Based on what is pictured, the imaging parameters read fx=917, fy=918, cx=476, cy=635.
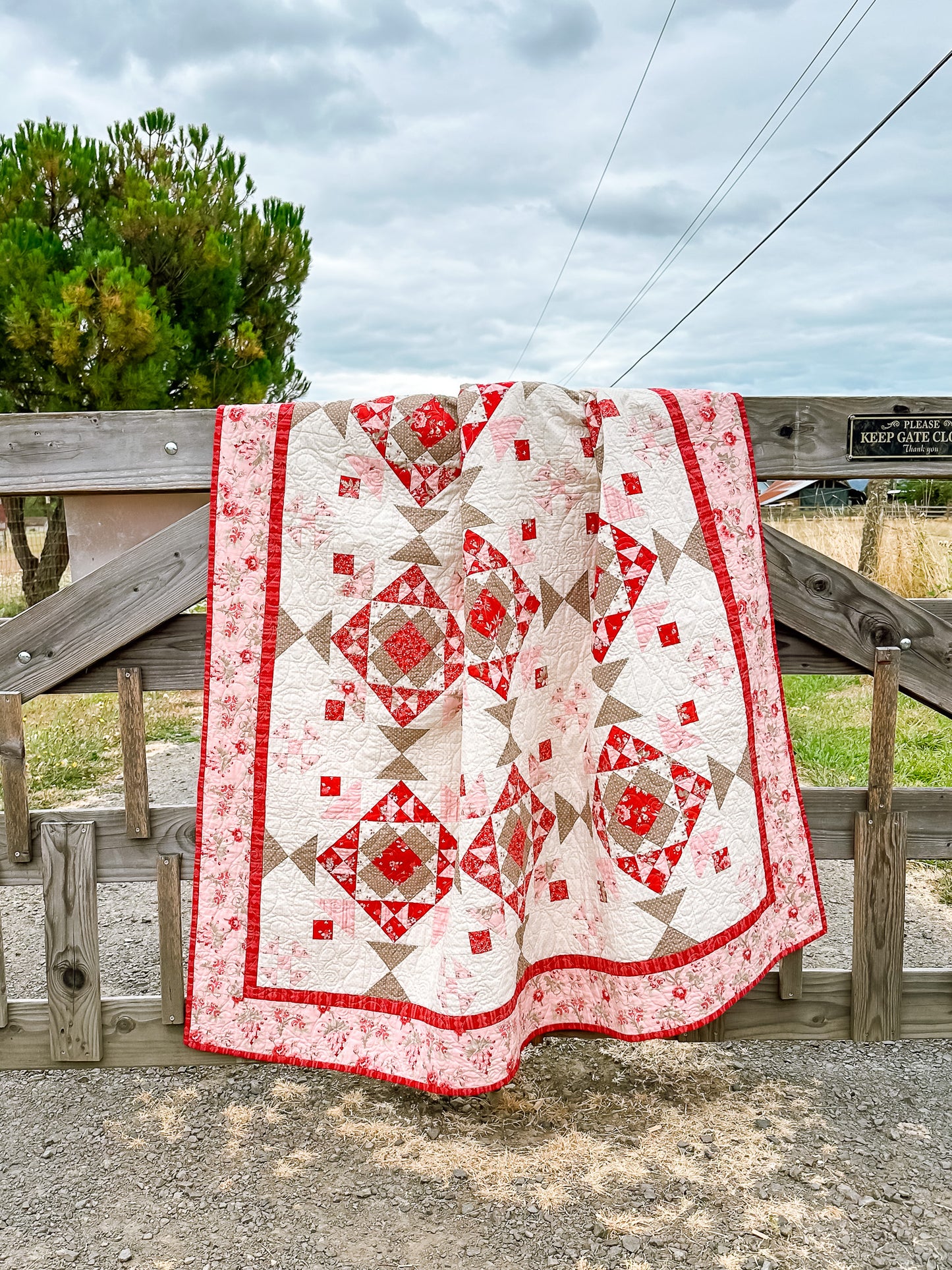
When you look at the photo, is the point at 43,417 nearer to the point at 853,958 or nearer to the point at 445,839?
the point at 445,839

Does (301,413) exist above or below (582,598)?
above

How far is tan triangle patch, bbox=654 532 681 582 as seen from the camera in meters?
1.68

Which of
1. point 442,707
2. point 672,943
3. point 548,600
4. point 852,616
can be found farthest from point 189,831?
point 852,616

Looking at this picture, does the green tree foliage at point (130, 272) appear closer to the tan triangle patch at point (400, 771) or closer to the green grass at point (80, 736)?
the green grass at point (80, 736)

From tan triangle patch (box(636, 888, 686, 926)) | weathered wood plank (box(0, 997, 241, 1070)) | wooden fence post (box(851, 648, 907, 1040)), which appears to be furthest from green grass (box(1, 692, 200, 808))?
wooden fence post (box(851, 648, 907, 1040))

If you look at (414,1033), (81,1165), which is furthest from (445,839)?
(81,1165)

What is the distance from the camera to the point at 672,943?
1670 millimetres

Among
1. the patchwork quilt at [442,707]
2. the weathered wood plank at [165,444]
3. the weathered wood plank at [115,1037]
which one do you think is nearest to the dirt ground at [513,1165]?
the weathered wood plank at [115,1037]

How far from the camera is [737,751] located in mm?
1703

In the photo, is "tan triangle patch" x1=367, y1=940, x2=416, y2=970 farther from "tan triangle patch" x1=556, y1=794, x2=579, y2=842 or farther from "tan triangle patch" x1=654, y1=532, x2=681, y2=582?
"tan triangle patch" x1=654, y1=532, x2=681, y2=582

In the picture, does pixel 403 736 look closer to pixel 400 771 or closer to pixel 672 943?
pixel 400 771

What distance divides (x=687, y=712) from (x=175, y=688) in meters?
1.01

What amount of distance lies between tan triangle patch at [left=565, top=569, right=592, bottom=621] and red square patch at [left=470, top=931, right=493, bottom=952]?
59 cm

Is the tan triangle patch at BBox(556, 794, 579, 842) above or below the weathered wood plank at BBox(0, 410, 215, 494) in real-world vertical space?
below
